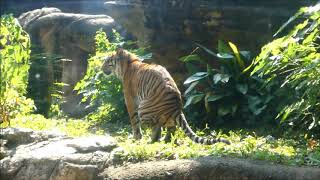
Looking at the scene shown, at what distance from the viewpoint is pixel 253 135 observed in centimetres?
781

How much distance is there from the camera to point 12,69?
7.29m

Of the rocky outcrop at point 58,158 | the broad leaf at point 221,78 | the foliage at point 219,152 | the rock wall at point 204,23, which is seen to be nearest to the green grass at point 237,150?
the foliage at point 219,152

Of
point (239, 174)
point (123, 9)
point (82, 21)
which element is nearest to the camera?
point (239, 174)

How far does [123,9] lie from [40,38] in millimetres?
2424

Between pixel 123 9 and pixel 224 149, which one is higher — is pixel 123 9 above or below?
above

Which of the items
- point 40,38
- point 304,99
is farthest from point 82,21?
point 304,99

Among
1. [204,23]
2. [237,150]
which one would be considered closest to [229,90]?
[204,23]

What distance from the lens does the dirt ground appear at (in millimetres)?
5117

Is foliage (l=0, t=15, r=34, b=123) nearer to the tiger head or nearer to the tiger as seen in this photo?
the tiger head

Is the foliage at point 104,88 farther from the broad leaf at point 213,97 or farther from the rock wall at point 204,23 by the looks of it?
the broad leaf at point 213,97

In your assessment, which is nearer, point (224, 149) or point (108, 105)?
point (224, 149)

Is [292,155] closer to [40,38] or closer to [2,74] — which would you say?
[2,74]

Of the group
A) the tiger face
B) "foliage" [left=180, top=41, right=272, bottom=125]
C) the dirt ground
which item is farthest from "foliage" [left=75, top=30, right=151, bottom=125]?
the dirt ground

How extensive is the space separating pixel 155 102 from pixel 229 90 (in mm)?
1926
